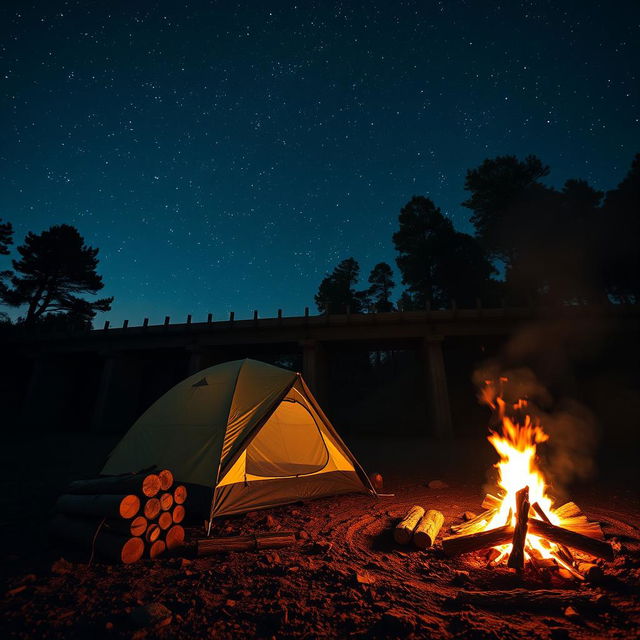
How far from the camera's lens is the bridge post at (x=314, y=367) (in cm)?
1691

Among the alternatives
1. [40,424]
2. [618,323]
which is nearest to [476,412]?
[618,323]

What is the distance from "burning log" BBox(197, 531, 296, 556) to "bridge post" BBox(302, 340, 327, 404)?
12.5 meters

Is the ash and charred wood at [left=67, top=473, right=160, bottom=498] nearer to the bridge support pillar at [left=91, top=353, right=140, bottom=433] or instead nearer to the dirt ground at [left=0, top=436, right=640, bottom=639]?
the dirt ground at [left=0, top=436, right=640, bottom=639]

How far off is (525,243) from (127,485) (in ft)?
103

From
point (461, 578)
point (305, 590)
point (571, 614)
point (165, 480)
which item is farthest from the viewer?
point (165, 480)

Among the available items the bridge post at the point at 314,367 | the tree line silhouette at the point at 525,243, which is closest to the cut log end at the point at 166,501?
the bridge post at the point at 314,367

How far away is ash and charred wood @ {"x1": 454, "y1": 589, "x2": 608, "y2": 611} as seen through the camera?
2658 millimetres

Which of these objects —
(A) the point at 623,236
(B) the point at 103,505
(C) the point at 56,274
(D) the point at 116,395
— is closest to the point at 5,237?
(C) the point at 56,274

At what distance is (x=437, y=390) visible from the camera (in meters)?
16.2

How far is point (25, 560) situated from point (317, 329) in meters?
14.9

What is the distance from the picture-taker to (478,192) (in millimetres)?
29531

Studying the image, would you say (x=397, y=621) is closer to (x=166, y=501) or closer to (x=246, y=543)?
(x=246, y=543)

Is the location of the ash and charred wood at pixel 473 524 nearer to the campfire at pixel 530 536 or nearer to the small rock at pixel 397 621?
the campfire at pixel 530 536

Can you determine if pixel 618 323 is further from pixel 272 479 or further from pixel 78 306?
pixel 78 306
